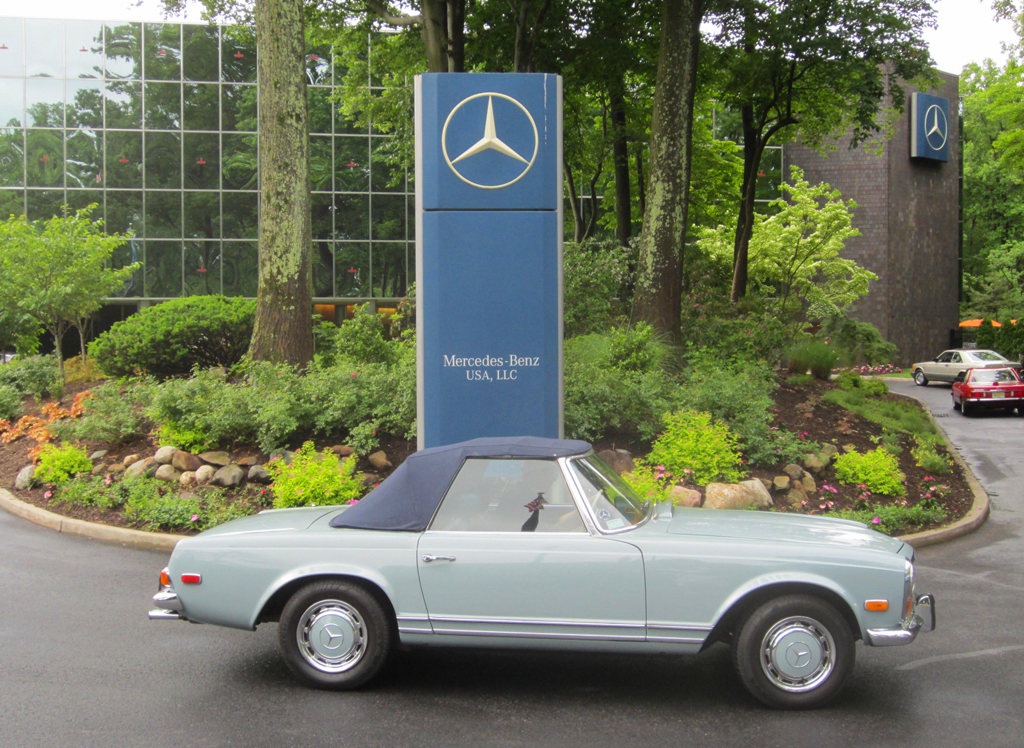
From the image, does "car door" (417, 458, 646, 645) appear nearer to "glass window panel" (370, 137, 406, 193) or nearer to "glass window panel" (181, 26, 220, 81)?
"glass window panel" (370, 137, 406, 193)

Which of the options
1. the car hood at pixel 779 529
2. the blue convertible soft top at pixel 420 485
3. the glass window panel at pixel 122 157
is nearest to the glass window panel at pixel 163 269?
the glass window panel at pixel 122 157

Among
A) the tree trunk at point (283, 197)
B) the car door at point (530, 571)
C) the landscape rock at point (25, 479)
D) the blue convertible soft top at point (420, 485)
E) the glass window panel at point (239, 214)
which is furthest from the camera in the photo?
the glass window panel at point (239, 214)

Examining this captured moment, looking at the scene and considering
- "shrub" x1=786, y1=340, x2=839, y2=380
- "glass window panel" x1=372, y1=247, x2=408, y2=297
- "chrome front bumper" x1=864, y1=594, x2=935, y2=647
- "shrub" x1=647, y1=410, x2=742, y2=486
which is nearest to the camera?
"chrome front bumper" x1=864, y1=594, x2=935, y2=647

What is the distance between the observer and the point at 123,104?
95.2ft

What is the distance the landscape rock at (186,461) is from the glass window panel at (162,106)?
23.5 m

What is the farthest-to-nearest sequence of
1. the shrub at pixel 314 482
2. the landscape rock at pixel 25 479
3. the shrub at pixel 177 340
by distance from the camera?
the shrub at pixel 177 340 → the landscape rock at pixel 25 479 → the shrub at pixel 314 482

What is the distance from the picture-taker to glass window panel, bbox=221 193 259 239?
96.3 feet

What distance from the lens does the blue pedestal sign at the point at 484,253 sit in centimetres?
764

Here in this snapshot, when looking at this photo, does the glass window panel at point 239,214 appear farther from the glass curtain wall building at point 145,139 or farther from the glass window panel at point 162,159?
the glass window panel at point 162,159

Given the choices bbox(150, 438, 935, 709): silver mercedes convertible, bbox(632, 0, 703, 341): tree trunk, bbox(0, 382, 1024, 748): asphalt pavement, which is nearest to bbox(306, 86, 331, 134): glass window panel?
bbox(632, 0, 703, 341): tree trunk

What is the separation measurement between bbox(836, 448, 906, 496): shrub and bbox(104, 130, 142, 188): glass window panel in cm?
2749

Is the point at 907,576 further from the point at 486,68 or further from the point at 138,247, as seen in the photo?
the point at 138,247

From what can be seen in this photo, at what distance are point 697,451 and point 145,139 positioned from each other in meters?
27.0

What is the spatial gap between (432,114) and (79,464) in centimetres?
630
